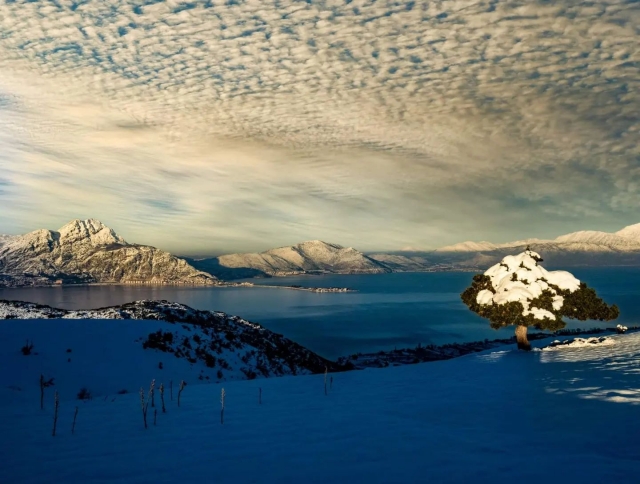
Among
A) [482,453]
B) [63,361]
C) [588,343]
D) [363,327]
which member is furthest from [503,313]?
[363,327]

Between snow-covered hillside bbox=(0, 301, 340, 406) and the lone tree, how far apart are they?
744 inches

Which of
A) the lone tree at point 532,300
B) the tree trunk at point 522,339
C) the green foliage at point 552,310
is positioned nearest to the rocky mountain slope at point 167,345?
the green foliage at point 552,310

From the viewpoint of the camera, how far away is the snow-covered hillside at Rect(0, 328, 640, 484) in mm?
6680

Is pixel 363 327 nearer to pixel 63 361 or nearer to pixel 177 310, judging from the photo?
pixel 177 310

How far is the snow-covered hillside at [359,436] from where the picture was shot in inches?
263

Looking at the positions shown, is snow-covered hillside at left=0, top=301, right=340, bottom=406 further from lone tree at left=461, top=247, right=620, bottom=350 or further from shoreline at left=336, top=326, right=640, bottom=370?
lone tree at left=461, top=247, right=620, bottom=350

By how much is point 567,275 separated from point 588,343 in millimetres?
5230

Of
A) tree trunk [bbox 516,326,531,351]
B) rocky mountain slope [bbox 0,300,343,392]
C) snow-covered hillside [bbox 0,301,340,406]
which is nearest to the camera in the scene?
snow-covered hillside [bbox 0,301,340,406]

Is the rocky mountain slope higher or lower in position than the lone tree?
lower

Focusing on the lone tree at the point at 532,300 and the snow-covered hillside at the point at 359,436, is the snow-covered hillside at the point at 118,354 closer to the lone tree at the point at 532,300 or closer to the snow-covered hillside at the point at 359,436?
the snow-covered hillside at the point at 359,436

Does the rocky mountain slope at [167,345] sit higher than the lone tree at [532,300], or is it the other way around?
the lone tree at [532,300]

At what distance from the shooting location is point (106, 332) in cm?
3070

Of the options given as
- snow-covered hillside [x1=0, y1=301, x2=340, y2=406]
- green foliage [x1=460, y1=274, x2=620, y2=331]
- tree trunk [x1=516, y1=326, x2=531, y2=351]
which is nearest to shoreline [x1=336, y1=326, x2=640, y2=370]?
snow-covered hillside [x1=0, y1=301, x2=340, y2=406]

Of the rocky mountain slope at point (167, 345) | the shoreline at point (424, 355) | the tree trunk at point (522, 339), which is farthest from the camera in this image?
the shoreline at point (424, 355)
